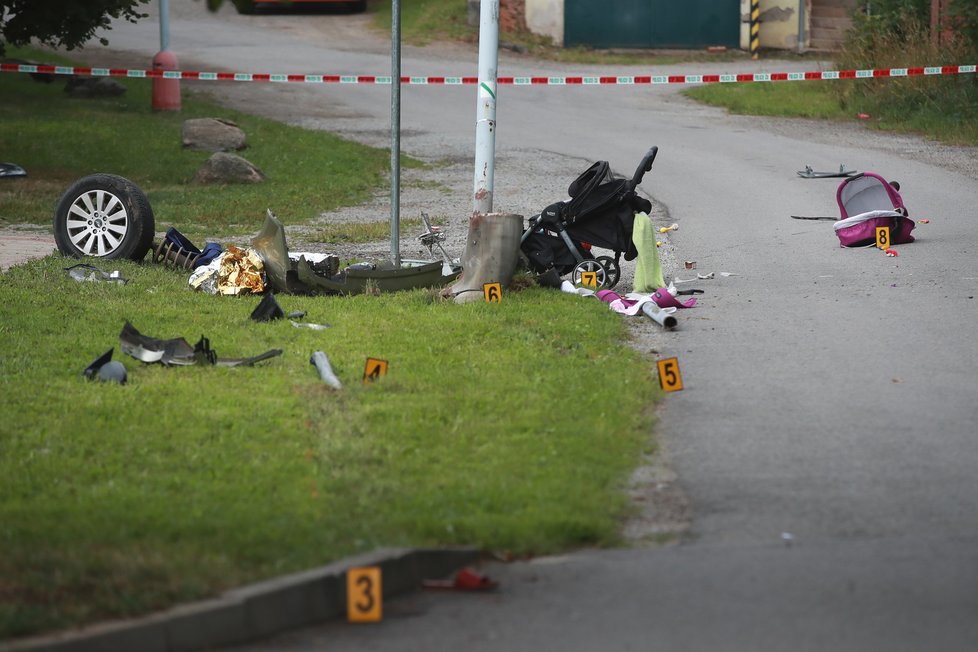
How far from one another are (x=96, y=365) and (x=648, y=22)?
28.9m

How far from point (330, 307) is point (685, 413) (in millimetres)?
3669

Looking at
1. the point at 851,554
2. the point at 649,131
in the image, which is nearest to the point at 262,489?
the point at 851,554

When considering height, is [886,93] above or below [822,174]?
above

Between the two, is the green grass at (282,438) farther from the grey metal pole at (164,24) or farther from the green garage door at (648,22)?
the green garage door at (648,22)

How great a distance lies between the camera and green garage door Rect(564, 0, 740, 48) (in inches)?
1389

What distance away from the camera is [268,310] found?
10.2 meters

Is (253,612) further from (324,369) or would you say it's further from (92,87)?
(92,87)

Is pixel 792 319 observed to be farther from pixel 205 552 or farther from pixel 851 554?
pixel 205 552

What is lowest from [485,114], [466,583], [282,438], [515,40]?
[466,583]

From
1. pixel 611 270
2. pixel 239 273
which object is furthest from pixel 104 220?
pixel 611 270

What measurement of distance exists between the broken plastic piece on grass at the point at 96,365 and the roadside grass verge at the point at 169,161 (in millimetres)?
6211

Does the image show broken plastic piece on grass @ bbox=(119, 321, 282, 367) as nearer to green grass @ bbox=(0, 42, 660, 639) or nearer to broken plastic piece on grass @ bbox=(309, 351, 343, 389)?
→ green grass @ bbox=(0, 42, 660, 639)

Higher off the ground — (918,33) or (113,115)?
(918,33)

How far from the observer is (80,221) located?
41.0ft
